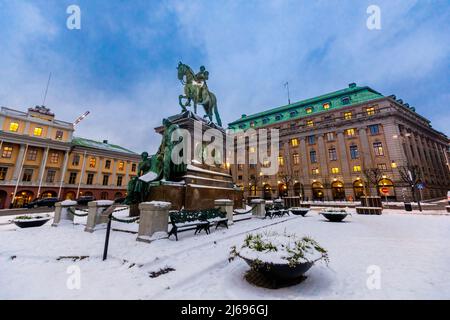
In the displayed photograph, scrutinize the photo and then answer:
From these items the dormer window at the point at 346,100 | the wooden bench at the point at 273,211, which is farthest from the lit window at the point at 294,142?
the wooden bench at the point at 273,211

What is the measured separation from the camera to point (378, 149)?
3903 cm

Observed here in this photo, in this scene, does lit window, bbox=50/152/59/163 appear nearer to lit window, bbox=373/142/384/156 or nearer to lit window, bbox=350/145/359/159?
lit window, bbox=350/145/359/159

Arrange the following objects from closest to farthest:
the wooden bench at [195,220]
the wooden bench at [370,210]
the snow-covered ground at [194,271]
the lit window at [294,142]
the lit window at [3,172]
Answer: the snow-covered ground at [194,271] → the wooden bench at [195,220] → the wooden bench at [370,210] → the lit window at [3,172] → the lit window at [294,142]

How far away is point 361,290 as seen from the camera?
354cm

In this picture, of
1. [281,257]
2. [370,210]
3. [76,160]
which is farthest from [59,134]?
[370,210]

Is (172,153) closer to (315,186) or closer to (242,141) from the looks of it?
(315,186)

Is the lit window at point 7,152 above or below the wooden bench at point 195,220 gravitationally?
above

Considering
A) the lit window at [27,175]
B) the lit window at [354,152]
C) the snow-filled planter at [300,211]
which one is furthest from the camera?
the lit window at [354,152]

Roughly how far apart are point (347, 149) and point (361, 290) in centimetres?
4567

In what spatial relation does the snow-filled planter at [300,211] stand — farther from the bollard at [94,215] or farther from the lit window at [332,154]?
the lit window at [332,154]

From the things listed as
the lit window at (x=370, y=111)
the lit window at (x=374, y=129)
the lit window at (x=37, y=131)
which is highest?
the lit window at (x=370, y=111)

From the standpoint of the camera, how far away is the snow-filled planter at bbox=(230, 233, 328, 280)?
3.56m

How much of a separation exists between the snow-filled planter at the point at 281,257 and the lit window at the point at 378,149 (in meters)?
45.0

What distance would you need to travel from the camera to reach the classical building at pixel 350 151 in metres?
37.4
